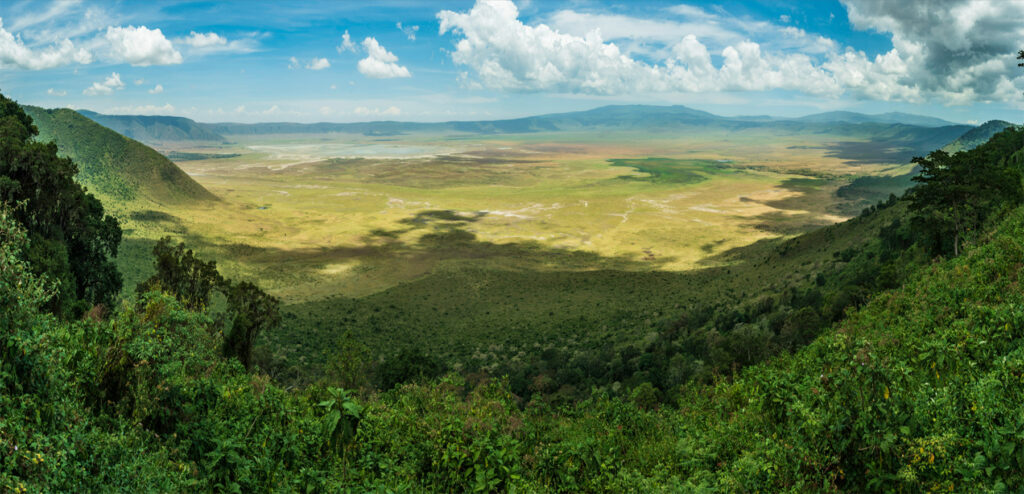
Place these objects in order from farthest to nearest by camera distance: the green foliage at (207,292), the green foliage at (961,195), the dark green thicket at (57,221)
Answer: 1. the green foliage at (961,195)
2. the green foliage at (207,292)
3. the dark green thicket at (57,221)

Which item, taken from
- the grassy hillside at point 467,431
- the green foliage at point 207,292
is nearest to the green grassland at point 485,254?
the green foliage at point 207,292

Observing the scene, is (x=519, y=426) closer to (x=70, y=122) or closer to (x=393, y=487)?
(x=393, y=487)

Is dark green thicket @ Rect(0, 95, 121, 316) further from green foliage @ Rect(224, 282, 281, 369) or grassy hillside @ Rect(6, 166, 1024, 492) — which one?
grassy hillside @ Rect(6, 166, 1024, 492)

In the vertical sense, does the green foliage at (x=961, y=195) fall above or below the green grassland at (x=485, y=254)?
above

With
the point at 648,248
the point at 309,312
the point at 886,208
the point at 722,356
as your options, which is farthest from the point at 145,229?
the point at 886,208

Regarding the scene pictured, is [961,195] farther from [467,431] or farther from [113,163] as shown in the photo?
[113,163]

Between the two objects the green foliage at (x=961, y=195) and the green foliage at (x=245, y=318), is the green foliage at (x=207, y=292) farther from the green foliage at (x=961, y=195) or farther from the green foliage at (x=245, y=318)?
the green foliage at (x=961, y=195)
